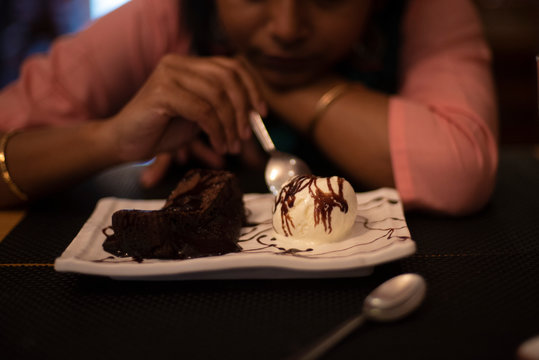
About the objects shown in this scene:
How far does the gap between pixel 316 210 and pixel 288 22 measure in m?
0.53

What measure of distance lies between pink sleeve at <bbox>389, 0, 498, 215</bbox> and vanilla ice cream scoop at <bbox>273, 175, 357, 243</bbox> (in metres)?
0.26

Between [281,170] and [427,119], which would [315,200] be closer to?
[281,170]

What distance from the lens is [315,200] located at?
1003mm

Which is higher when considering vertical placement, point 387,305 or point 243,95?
point 243,95

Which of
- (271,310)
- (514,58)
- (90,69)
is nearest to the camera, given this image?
(271,310)

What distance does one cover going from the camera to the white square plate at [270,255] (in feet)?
2.70

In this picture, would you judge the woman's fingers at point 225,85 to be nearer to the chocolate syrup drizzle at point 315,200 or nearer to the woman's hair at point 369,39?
the chocolate syrup drizzle at point 315,200

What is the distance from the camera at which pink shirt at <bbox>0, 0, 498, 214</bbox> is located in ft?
4.11

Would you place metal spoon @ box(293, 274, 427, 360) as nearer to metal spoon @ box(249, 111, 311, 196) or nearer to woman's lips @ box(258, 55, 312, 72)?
metal spoon @ box(249, 111, 311, 196)

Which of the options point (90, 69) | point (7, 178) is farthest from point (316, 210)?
point (90, 69)

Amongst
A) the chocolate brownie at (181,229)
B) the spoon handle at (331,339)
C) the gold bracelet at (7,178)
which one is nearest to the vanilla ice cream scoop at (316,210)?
the chocolate brownie at (181,229)

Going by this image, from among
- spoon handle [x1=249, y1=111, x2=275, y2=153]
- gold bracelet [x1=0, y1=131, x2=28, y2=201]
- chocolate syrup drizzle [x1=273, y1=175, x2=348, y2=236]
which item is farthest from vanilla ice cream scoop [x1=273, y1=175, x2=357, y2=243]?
gold bracelet [x1=0, y1=131, x2=28, y2=201]

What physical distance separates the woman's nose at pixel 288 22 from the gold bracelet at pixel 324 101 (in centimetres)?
19

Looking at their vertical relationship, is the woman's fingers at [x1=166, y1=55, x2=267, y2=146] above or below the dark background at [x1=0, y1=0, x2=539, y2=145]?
above
